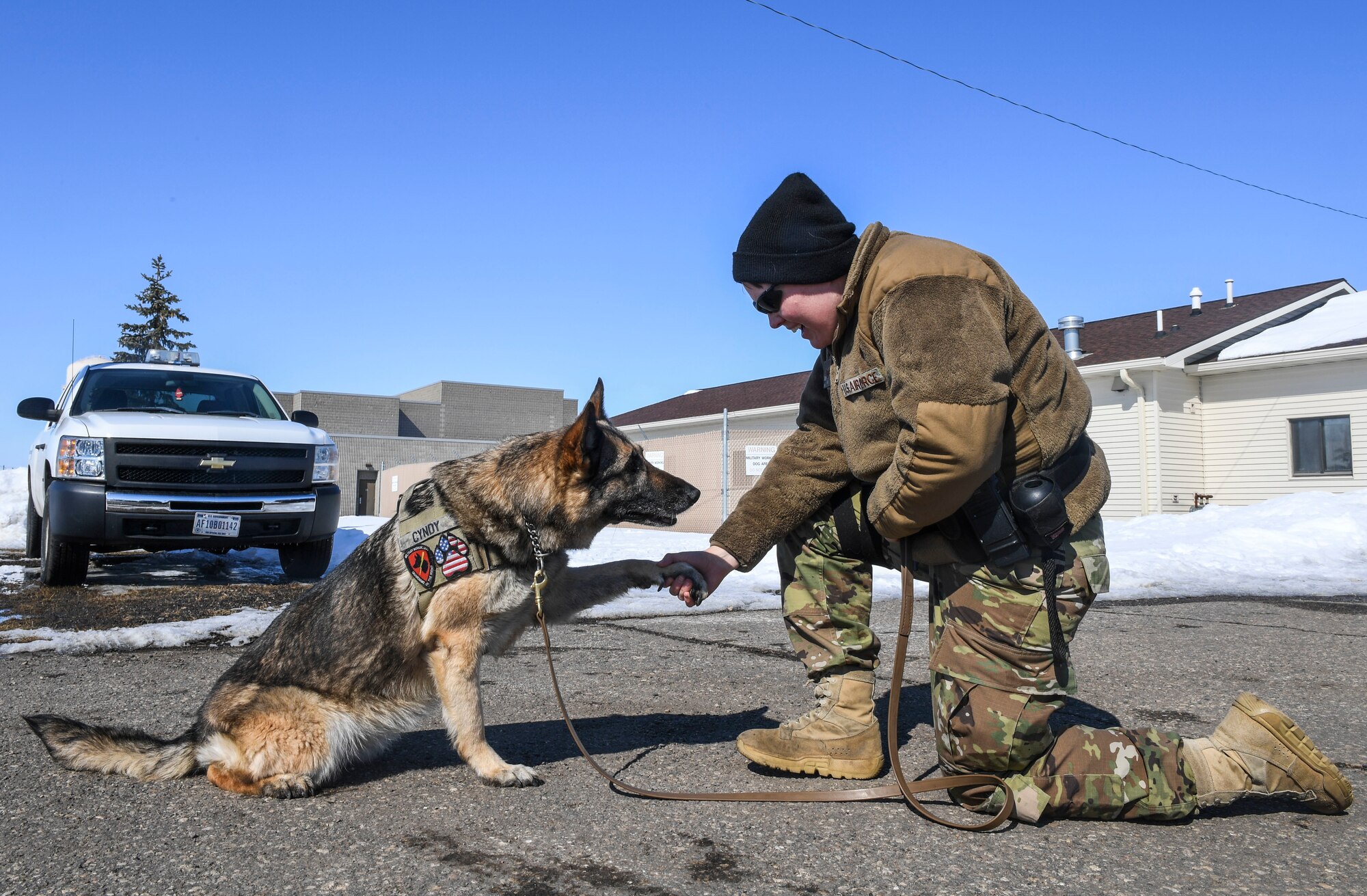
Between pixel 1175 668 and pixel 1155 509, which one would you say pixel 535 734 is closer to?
pixel 1175 668

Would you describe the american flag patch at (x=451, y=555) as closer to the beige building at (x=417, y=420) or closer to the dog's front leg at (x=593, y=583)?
the dog's front leg at (x=593, y=583)

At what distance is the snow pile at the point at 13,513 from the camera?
14.4m

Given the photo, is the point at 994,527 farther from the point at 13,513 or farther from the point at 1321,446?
the point at 1321,446

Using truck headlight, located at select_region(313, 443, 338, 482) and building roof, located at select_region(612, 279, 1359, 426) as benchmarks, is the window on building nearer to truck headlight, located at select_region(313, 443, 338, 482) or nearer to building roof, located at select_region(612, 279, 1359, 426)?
building roof, located at select_region(612, 279, 1359, 426)

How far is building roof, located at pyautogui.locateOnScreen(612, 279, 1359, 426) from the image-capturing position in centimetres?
1922

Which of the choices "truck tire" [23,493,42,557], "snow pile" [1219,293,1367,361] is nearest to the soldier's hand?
"truck tire" [23,493,42,557]

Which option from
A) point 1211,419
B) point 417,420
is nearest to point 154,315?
point 417,420

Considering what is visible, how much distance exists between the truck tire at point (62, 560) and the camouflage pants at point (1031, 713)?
295 inches

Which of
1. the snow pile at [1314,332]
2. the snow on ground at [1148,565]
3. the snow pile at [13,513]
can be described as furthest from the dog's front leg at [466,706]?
the snow pile at [1314,332]

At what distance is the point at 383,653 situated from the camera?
3139mm

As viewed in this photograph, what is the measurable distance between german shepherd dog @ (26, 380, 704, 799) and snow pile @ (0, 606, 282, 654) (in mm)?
2661

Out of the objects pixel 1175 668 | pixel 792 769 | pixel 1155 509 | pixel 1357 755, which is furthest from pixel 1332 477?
pixel 792 769

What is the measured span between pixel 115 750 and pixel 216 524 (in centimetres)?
528

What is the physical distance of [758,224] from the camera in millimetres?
3113
